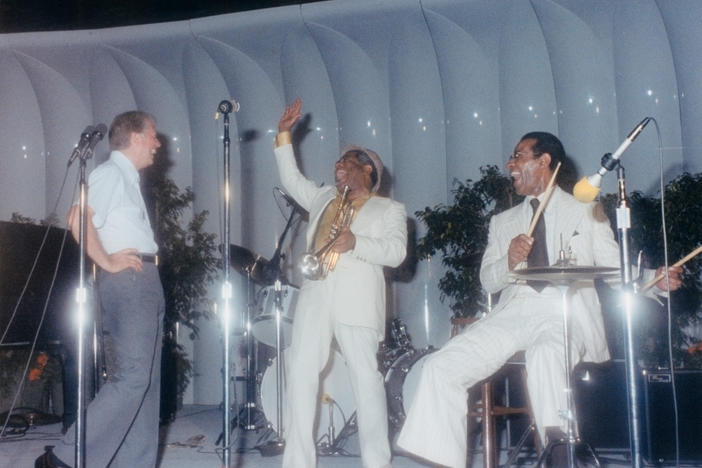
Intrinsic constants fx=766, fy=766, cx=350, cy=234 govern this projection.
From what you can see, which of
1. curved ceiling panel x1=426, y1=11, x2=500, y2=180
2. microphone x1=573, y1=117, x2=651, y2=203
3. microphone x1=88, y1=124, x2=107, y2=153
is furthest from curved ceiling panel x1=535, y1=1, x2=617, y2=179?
microphone x1=88, y1=124, x2=107, y2=153

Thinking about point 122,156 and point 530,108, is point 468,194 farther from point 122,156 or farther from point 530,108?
point 122,156

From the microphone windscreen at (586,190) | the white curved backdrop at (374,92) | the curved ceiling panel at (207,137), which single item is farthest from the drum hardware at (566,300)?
the curved ceiling panel at (207,137)

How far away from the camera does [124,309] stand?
392 centimetres

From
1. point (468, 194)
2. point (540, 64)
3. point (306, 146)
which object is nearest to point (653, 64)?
point (540, 64)

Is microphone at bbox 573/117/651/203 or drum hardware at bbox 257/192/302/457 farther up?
microphone at bbox 573/117/651/203

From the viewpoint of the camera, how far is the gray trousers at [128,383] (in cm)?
379

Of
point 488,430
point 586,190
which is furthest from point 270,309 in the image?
point 586,190

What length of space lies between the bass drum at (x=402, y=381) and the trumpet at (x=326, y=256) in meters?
1.40

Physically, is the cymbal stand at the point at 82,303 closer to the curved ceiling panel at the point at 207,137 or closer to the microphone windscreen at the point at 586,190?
the microphone windscreen at the point at 586,190

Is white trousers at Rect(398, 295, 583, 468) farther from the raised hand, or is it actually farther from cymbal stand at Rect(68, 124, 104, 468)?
the raised hand

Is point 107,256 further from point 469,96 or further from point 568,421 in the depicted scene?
point 469,96

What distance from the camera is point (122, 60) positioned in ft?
27.0

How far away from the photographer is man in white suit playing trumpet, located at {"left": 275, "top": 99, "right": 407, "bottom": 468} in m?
4.23

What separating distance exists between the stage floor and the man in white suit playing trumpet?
0.58 meters
